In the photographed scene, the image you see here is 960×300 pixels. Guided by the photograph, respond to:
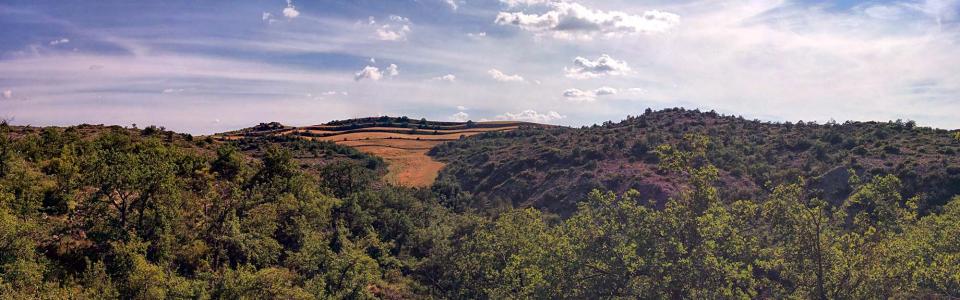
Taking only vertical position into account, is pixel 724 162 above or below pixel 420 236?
above

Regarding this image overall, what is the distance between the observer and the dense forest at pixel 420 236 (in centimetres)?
2247

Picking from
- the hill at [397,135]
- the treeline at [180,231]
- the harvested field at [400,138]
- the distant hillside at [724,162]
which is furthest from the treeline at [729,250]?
the hill at [397,135]

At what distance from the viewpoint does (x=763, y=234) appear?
98.3ft

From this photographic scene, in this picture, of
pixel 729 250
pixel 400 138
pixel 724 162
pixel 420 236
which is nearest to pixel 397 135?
pixel 400 138

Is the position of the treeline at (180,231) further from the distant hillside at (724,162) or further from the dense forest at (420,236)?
the distant hillside at (724,162)

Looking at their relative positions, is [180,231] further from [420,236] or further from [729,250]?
[729,250]

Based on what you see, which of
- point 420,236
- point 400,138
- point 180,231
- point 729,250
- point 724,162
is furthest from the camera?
point 400,138

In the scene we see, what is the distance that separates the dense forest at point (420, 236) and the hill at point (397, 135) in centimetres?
4501

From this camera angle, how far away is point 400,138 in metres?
151

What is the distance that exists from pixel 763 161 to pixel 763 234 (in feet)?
161

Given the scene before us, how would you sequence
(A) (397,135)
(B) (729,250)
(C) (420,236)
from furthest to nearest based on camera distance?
(A) (397,135) → (C) (420,236) → (B) (729,250)

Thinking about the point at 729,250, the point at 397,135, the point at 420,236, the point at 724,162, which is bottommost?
the point at 420,236

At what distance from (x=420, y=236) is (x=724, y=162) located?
47.7 meters

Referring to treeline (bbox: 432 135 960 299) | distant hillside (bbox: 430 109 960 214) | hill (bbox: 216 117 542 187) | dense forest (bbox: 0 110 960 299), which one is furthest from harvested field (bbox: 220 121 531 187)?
treeline (bbox: 432 135 960 299)
